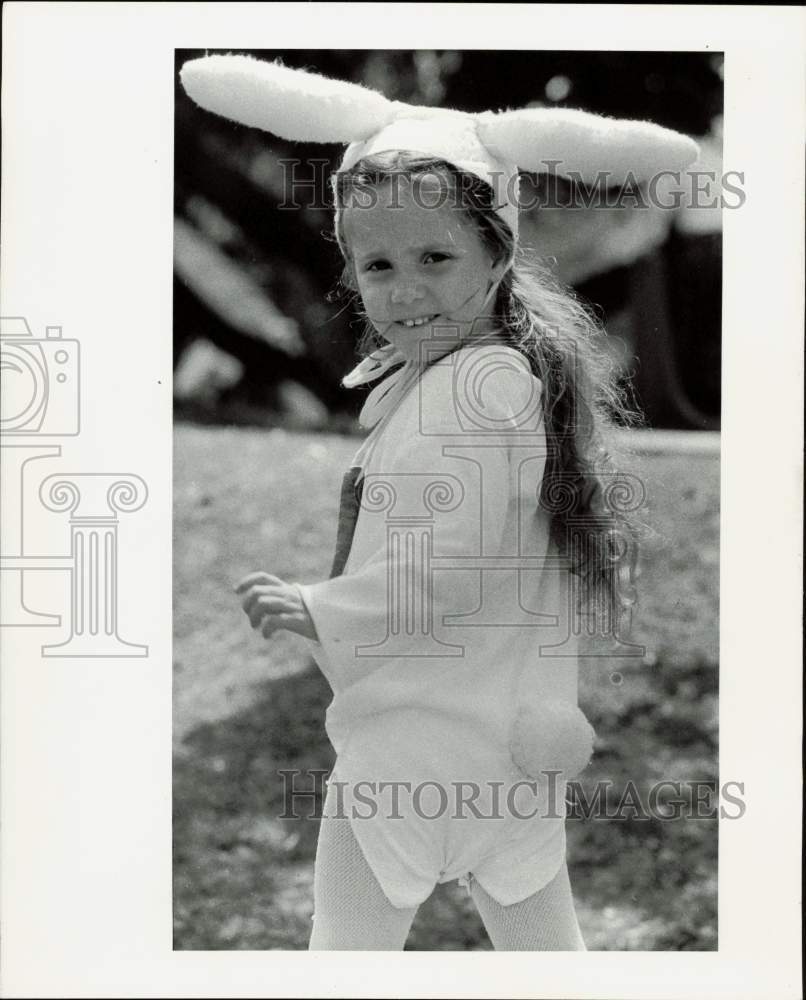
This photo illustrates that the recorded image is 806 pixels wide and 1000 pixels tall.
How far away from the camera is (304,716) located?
2705 mm

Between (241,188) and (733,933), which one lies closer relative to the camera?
(733,933)

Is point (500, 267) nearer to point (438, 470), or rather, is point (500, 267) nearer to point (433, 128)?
point (433, 128)

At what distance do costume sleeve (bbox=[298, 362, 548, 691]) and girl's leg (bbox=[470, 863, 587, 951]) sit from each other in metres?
0.37

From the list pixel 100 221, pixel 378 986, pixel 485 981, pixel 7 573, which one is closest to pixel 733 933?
pixel 485 981

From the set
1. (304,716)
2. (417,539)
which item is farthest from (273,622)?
(304,716)

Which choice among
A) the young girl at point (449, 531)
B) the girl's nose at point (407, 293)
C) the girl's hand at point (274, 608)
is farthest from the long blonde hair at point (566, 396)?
the girl's hand at point (274, 608)

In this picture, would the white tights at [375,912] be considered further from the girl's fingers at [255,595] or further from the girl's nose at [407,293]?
the girl's nose at [407,293]

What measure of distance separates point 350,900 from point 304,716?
3.41 feet

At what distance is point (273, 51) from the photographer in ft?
6.31

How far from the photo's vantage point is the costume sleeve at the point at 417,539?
1620 millimetres

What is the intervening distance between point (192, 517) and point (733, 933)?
143 centimetres

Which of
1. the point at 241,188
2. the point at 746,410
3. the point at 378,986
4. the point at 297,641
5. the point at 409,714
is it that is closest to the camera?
the point at 409,714

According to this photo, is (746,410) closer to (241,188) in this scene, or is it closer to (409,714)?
(409,714)

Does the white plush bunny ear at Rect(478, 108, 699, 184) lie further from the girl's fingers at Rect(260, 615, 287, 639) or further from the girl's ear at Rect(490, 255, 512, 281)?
the girl's fingers at Rect(260, 615, 287, 639)
